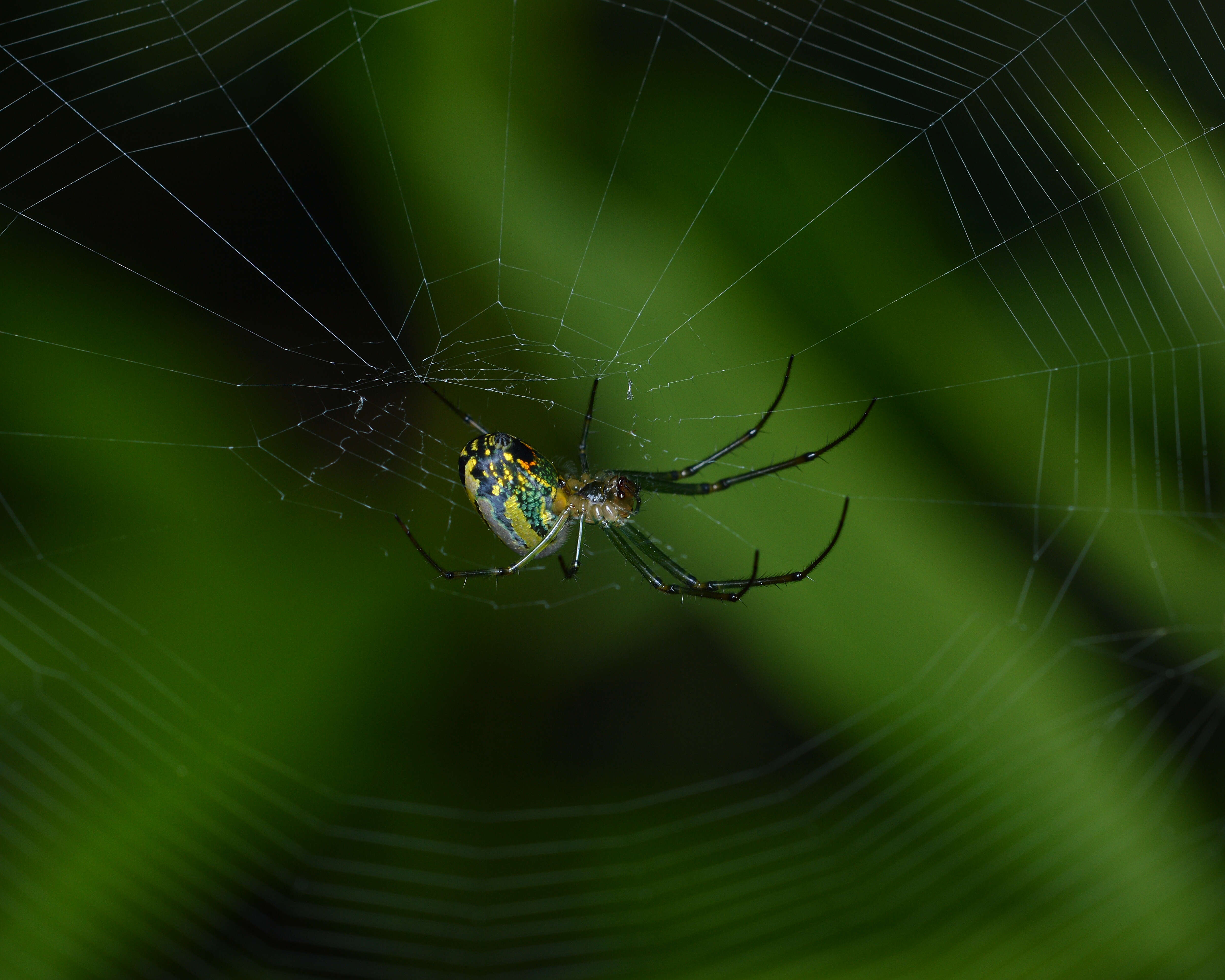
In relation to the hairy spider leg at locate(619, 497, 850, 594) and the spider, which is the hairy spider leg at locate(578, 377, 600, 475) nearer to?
the spider

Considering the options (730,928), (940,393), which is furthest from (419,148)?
(730,928)

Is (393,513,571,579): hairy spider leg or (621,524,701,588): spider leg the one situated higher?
(393,513,571,579): hairy spider leg

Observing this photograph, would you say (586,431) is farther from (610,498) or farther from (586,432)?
(610,498)

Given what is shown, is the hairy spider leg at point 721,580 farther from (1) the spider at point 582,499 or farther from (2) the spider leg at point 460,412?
(2) the spider leg at point 460,412

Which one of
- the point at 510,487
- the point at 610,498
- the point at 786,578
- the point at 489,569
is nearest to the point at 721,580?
the point at 786,578

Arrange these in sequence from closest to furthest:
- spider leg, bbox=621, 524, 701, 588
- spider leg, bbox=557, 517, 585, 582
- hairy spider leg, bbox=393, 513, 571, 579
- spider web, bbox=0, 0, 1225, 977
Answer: spider web, bbox=0, 0, 1225, 977, hairy spider leg, bbox=393, 513, 571, 579, spider leg, bbox=621, 524, 701, 588, spider leg, bbox=557, 517, 585, 582

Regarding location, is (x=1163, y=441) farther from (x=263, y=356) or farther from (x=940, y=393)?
(x=263, y=356)

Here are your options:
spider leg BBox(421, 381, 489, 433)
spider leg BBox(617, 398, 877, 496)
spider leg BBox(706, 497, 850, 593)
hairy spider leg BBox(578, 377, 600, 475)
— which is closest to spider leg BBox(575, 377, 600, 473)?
hairy spider leg BBox(578, 377, 600, 475)

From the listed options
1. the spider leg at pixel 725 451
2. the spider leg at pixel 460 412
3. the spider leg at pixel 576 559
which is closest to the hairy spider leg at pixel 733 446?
the spider leg at pixel 725 451
